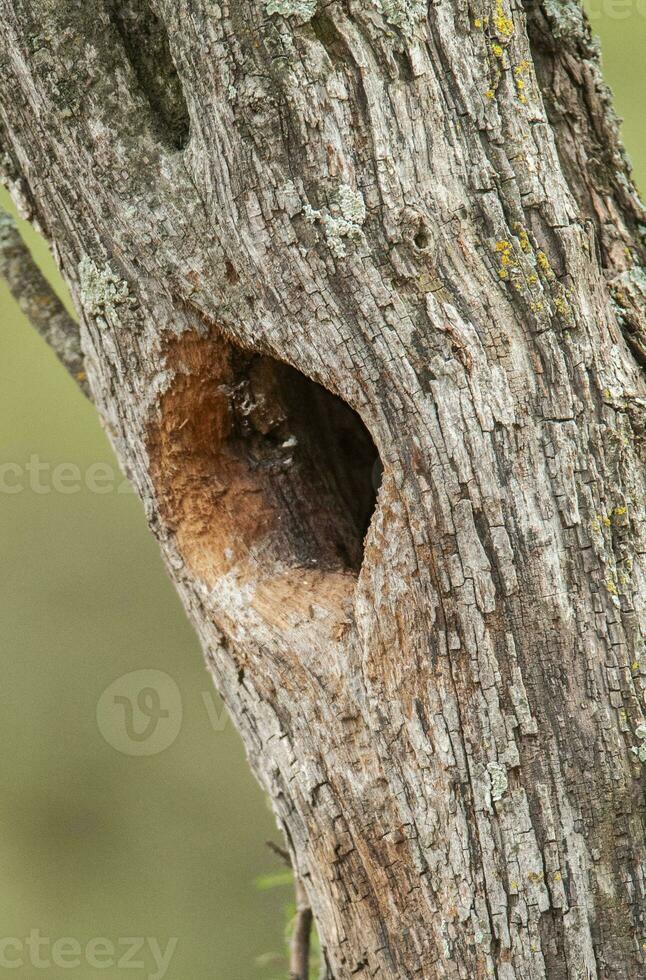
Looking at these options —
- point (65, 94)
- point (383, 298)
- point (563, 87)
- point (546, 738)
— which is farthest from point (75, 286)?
point (546, 738)

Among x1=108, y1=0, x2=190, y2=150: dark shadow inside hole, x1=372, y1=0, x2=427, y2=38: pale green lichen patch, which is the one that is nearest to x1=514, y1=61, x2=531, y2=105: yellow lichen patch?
x1=372, y1=0, x2=427, y2=38: pale green lichen patch

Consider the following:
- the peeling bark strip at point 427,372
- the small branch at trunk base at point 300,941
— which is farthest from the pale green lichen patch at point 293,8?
the small branch at trunk base at point 300,941

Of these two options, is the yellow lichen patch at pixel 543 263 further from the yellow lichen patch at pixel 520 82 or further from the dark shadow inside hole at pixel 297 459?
A: the dark shadow inside hole at pixel 297 459

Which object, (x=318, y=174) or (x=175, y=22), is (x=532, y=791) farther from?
(x=175, y=22)
